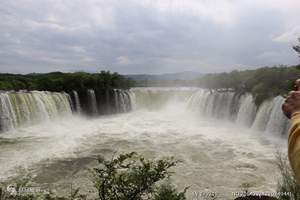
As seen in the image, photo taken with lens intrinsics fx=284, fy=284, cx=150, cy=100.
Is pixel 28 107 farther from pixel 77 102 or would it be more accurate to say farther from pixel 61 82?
pixel 61 82

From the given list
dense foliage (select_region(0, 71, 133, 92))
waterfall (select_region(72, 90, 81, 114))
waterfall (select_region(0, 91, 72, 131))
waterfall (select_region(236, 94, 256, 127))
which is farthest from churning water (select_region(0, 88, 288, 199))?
dense foliage (select_region(0, 71, 133, 92))

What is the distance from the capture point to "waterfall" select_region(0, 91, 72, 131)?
15695 mm

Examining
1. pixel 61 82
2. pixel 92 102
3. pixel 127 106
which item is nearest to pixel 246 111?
pixel 127 106

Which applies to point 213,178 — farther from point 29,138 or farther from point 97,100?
point 97,100

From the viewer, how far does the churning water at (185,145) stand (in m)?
8.59

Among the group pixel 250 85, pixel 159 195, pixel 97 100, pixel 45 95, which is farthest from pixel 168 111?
pixel 159 195

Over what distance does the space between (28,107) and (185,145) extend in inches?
397

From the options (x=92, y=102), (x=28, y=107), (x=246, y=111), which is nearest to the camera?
(x=246, y=111)

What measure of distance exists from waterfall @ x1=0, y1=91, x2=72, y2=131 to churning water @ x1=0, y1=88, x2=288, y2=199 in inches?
13.7

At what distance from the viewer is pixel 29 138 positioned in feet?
47.2

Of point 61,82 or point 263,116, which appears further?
point 61,82

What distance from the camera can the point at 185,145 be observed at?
12.9m

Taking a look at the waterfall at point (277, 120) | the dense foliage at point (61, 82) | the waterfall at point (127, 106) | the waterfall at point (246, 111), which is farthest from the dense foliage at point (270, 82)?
the dense foliage at point (61, 82)

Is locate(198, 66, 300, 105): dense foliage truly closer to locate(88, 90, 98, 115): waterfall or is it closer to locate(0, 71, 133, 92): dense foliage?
locate(88, 90, 98, 115): waterfall
